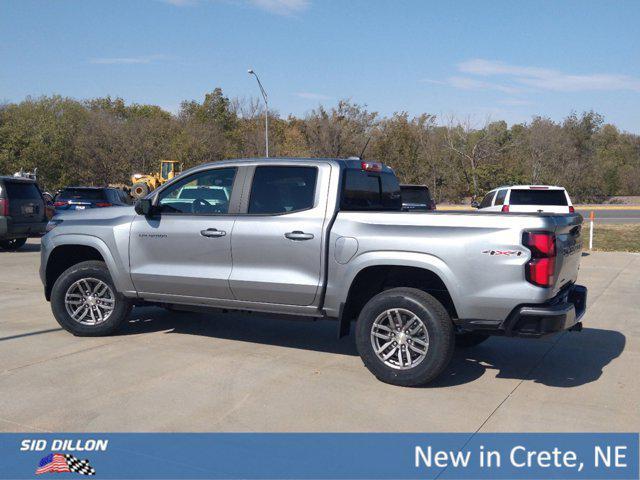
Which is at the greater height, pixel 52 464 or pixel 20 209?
pixel 20 209

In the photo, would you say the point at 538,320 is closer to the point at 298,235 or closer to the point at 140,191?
the point at 298,235

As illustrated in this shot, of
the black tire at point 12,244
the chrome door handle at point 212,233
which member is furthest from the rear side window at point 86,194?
the chrome door handle at point 212,233

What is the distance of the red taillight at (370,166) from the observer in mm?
6379

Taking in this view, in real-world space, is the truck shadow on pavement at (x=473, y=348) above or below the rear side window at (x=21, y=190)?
below

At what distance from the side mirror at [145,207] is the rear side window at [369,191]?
204 cm

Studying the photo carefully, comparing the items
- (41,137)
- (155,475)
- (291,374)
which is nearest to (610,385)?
(291,374)

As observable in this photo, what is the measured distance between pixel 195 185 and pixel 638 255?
13324 mm

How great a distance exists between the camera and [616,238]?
20.4 m

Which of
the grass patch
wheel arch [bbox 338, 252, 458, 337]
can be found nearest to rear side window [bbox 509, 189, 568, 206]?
the grass patch

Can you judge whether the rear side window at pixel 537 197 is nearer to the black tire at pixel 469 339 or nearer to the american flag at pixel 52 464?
the black tire at pixel 469 339

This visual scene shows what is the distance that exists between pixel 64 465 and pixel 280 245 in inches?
104

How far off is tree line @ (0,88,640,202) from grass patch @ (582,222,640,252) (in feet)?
57.4

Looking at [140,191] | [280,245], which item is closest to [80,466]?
[280,245]

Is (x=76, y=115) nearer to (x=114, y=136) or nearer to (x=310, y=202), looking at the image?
(x=114, y=136)
